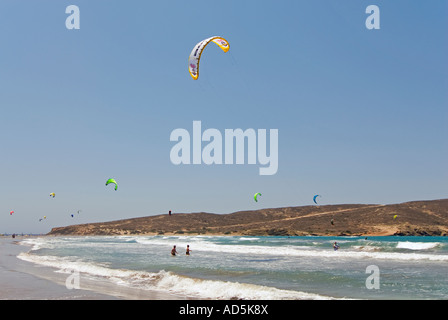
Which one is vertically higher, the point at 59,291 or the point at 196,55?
the point at 196,55

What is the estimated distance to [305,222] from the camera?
324 ft

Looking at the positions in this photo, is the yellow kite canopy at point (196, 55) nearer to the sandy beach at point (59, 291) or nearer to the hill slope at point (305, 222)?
the sandy beach at point (59, 291)

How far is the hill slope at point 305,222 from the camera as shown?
81.5 m

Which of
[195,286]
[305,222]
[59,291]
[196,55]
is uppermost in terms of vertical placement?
[196,55]

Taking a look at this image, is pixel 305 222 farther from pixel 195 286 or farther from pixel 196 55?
pixel 195 286

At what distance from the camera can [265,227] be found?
102625 mm

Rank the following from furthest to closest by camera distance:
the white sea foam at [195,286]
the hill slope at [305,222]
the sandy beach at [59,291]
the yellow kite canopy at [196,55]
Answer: the hill slope at [305,222]
the yellow kite canopy at [196,55]
the white sea foam at [195,286]
the sandy beach at [59,291]

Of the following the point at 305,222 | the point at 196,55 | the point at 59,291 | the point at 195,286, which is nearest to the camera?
the point at 59,291

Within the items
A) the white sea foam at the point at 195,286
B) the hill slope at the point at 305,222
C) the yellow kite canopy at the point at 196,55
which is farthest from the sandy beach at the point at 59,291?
the hill slope at the point at 305,222

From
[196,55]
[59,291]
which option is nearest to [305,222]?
[196,55]
